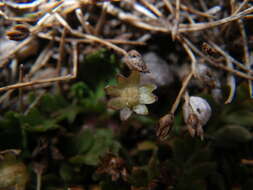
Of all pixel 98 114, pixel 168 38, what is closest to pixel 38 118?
pixel 98 114

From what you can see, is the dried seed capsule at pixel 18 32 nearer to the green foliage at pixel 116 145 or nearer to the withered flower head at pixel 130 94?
the green foliage at pixel 116 145

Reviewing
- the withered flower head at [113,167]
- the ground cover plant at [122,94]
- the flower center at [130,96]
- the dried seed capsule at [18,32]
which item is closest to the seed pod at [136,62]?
the ground cover plant at [122,94]

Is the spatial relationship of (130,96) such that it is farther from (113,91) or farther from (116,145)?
(116,145)

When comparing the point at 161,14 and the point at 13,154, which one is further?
the point at 161,14

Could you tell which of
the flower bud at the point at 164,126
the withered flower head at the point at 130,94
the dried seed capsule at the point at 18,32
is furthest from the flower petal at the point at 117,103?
the dried seed capsule at the point at 18,32

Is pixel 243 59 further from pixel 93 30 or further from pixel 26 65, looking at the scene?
pixel 26 65

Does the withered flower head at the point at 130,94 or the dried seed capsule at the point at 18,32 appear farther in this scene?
the dried seed capsule at the point at 18,32

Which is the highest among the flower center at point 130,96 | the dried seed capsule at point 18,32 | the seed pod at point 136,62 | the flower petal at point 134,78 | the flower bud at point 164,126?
the dried seed capsule at point 18,32

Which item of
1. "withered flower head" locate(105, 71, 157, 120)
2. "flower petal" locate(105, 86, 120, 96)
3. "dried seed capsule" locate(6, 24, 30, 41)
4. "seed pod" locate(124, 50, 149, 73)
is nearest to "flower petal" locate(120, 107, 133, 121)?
"withered flower head" locate(105, 71, 157, 120)

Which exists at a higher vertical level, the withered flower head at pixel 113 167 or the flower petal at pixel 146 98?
the flower petal at pixel 146 98
